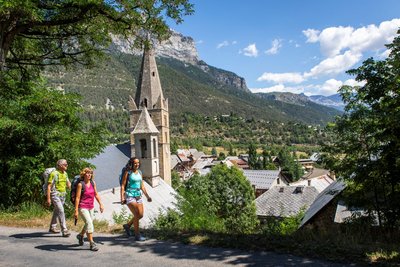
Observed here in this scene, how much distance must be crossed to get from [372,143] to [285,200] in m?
25.4

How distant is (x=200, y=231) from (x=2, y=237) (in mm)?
3922

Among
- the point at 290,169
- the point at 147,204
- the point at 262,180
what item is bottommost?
the point at 262,180

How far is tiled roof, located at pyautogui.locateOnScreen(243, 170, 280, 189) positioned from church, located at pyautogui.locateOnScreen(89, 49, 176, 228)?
22821mm

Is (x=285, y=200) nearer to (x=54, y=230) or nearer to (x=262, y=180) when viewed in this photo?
(x=262, y=180)

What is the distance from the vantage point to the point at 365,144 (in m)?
9.13

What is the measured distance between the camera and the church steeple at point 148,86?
3756 cm

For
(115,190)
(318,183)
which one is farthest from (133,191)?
(318,183)

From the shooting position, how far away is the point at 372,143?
8992 mm

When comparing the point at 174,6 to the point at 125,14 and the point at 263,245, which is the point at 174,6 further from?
the point at 263,245

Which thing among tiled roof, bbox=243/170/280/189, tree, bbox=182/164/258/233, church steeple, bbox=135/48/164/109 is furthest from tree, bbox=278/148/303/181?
church steeple, bbox=135/48/164/109

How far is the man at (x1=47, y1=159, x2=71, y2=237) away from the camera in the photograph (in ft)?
22.8

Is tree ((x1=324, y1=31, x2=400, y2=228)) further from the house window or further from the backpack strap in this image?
the house window

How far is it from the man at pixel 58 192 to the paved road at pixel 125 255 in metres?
0.39

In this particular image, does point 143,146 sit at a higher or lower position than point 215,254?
higher
